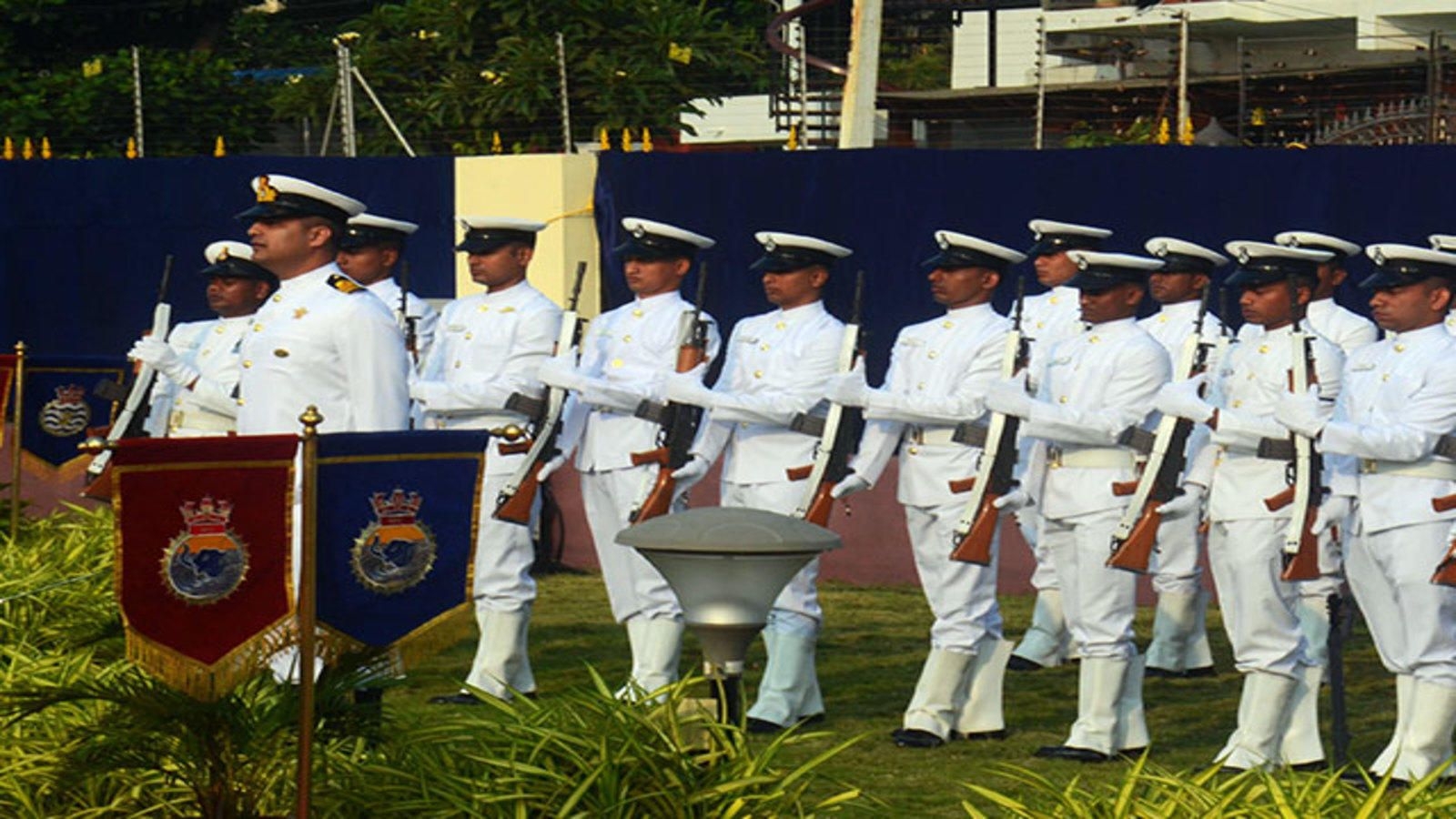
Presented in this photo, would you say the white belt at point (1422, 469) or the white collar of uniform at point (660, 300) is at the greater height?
the white collar of uniform at point (660, 300)

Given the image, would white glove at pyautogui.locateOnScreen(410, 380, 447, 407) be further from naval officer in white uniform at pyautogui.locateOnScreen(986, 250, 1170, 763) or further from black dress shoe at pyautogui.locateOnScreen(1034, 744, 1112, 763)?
black dress shoe at pyautogui.locateOnScreen(1034, 744, 1112, 763)

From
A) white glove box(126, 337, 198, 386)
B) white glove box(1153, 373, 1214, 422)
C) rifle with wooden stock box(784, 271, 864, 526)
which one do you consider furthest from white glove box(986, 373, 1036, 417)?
white glove box(126, 337, 198, 386)

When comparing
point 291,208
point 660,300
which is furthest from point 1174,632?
point 291,208

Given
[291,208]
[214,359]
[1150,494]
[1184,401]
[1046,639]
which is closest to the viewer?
[291,208]

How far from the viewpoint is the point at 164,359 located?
488 inches

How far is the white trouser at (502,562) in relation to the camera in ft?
40.4

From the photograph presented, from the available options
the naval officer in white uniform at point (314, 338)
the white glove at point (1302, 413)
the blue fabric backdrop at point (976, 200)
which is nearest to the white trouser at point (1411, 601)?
the white glove at point (1302, 413)

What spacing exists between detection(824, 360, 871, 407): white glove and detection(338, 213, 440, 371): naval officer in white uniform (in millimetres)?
2651

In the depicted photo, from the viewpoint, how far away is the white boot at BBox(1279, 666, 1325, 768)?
34.7ft

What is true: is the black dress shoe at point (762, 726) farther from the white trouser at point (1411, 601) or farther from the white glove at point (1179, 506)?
the white trouser at point (1411, 601)

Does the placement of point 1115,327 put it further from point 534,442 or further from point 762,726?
point 534,442

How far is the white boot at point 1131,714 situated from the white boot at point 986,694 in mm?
614

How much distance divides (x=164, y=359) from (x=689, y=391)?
2401mm

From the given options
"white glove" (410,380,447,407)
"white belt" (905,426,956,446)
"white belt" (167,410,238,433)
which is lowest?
"white belt" (167,410,238,433)
